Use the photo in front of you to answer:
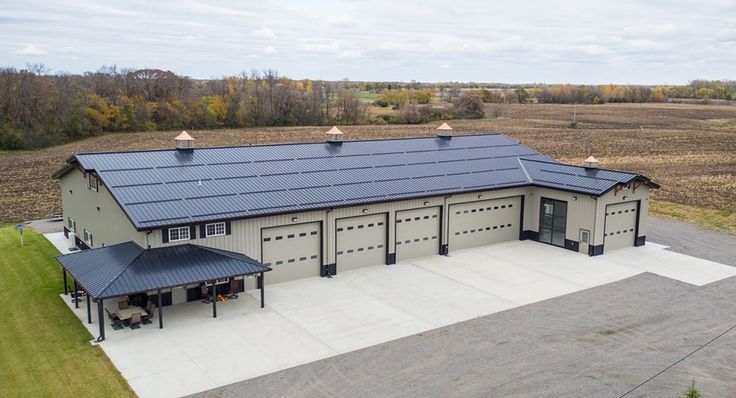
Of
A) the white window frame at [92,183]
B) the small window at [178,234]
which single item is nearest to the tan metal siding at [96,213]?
the white window frame at [92,183]

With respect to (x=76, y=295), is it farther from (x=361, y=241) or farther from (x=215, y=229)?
(x=361, y=241)

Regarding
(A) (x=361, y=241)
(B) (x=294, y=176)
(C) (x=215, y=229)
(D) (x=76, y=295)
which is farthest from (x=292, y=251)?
(D) (x=76, y=295)

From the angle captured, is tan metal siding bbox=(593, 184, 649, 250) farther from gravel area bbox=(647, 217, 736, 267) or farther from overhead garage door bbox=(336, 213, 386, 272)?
overhead garage door bbox=(336, 213, 386, 272)

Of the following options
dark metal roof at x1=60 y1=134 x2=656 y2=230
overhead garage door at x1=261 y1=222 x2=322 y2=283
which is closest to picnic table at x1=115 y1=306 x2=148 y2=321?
dark metal roof at x1=60 y1=134 x2=656 y2=230

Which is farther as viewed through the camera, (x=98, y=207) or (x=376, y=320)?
(x=98, y=207)

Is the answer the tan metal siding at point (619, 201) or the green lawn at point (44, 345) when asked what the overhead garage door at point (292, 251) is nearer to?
the green lawn at point (44, 345)

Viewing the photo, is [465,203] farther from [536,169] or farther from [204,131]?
[204,131]

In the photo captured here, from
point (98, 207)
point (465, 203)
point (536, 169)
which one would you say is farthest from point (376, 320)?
point (536, 169)
